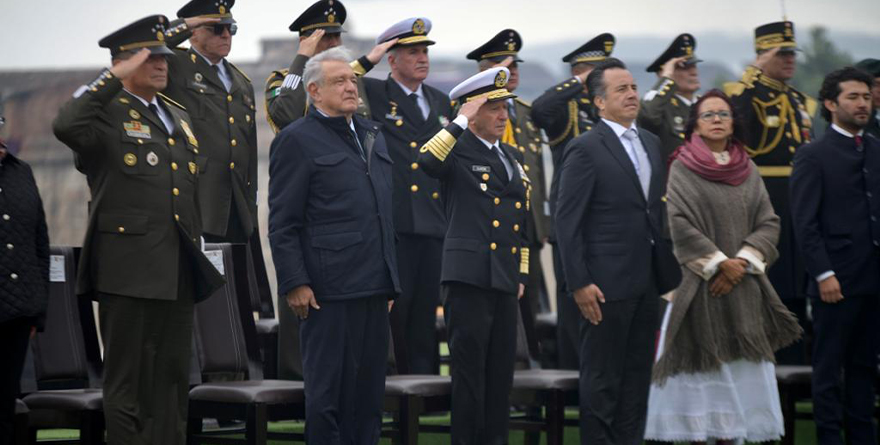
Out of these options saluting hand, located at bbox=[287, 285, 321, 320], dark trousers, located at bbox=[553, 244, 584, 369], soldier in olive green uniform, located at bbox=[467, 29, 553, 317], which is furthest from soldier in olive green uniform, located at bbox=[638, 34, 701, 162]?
saluting hand, located at bbox=[287, 285, 321, 320]

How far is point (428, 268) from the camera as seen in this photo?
20.8 ft

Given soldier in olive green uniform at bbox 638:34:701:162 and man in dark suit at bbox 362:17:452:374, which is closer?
man in dark suit at bbox 362:17:452:374

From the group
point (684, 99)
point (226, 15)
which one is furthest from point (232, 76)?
point (684, 99)

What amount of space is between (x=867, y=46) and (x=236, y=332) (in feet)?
281

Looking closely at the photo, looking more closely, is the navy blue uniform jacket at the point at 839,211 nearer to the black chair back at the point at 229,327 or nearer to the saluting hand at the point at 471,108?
the saluting hand at the point at 471,108

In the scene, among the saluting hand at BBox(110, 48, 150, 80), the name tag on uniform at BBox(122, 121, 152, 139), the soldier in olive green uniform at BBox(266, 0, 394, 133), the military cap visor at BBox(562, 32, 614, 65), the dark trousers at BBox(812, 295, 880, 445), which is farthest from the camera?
the military cap visor at BBox(562, 32, 614, 65)

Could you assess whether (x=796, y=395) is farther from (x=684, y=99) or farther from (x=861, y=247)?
(x=684, y=99)

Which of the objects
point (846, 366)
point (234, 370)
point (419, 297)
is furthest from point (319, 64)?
point (846, 366)

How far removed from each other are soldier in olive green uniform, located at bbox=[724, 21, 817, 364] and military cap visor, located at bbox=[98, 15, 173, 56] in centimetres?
355

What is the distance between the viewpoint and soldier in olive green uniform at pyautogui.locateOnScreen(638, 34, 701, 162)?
7.28 metres

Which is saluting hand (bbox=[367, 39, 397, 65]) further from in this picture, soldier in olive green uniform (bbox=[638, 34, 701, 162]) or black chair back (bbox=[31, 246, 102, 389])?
soldier in olive green uniform (bbox=[638, 34, 701, 162])

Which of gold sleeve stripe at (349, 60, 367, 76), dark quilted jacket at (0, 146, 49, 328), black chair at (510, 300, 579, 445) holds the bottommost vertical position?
black chair at (510, 300, 579, 445)

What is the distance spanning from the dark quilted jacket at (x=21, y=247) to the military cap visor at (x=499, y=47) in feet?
8.93

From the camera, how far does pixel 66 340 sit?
5.35 meters
